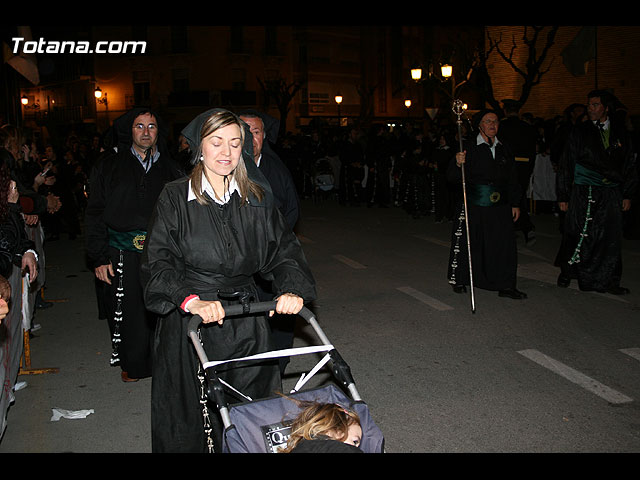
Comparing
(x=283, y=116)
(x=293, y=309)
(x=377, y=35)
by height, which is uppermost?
(x=377, y=35)

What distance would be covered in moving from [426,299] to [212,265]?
5.04m

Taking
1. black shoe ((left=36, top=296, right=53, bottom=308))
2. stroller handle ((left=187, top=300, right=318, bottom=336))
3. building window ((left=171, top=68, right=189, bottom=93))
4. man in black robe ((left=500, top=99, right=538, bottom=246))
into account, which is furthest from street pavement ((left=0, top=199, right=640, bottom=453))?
building window ((left=171, top=68, right=189, bottom=93))

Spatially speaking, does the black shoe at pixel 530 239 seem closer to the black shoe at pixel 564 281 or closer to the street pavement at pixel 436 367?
the street pavement at pixel 436 367

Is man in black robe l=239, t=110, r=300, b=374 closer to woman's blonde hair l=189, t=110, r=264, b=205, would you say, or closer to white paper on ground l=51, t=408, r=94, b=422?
white paper on ground l=51, t=408, r=94, b=422

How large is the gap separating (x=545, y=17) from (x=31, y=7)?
13443 millimetres

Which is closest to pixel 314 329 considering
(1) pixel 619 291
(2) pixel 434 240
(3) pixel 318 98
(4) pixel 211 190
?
(4) pixel 211 190

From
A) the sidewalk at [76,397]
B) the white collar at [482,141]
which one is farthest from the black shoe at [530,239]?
the sidewalk at [76,397]

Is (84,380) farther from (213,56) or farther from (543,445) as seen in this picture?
(213,56)

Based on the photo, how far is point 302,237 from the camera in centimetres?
1360

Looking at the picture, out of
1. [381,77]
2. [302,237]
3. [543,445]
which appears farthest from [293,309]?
[381,77]

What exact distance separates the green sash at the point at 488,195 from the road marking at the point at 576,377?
2.48m

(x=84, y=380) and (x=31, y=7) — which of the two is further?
(x=31, y=7)

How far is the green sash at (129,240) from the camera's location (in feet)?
18.1

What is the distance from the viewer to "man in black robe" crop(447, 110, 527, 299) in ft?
26.6
